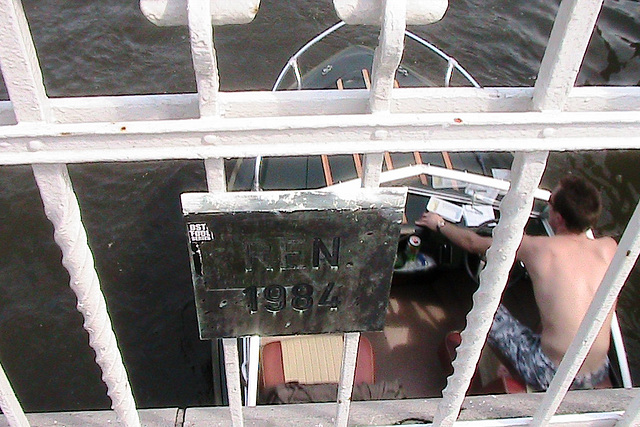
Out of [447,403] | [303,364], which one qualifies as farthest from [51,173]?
[303,364]

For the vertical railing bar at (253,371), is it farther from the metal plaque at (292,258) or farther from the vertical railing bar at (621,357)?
the vertical railing bar at (621,357)

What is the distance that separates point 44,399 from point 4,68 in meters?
4.29

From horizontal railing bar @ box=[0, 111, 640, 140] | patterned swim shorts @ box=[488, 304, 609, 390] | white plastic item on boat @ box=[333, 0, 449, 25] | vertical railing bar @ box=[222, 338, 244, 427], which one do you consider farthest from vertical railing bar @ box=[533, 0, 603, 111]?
patterned swim shorts @ box=[488, 304, 609, 390]

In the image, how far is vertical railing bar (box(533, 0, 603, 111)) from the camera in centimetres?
91

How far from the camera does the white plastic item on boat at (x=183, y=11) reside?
2.88ft

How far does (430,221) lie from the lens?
3.82 meters

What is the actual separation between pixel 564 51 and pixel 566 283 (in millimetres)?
2478

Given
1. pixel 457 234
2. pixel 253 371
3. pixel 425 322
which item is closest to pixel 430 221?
pixel 457 234

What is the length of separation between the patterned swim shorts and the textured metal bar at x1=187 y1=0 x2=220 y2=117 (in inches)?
110

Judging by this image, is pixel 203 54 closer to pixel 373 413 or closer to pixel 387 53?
pixel 387 53

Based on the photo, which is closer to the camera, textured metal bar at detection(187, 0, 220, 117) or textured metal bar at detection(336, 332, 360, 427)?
textured metal bar at detection(187, 0, 220, 117)

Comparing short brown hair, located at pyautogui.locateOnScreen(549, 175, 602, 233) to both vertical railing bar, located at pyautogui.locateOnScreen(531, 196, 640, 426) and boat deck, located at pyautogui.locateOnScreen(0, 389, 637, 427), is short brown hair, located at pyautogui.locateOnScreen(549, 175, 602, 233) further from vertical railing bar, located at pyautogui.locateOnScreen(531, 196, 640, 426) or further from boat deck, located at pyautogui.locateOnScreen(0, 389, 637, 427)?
vertical railing bar, located at pyautogui.locateOnScreen(531, 196, 640, 426)

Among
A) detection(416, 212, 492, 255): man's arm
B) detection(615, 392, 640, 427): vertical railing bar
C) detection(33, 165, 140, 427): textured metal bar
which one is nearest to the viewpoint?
detection(33, 165, 140, 427): textured metal bar

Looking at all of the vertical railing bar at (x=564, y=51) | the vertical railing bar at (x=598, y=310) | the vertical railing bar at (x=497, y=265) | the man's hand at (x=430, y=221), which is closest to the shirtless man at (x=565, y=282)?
the man's hand at (x=430, y=221)
